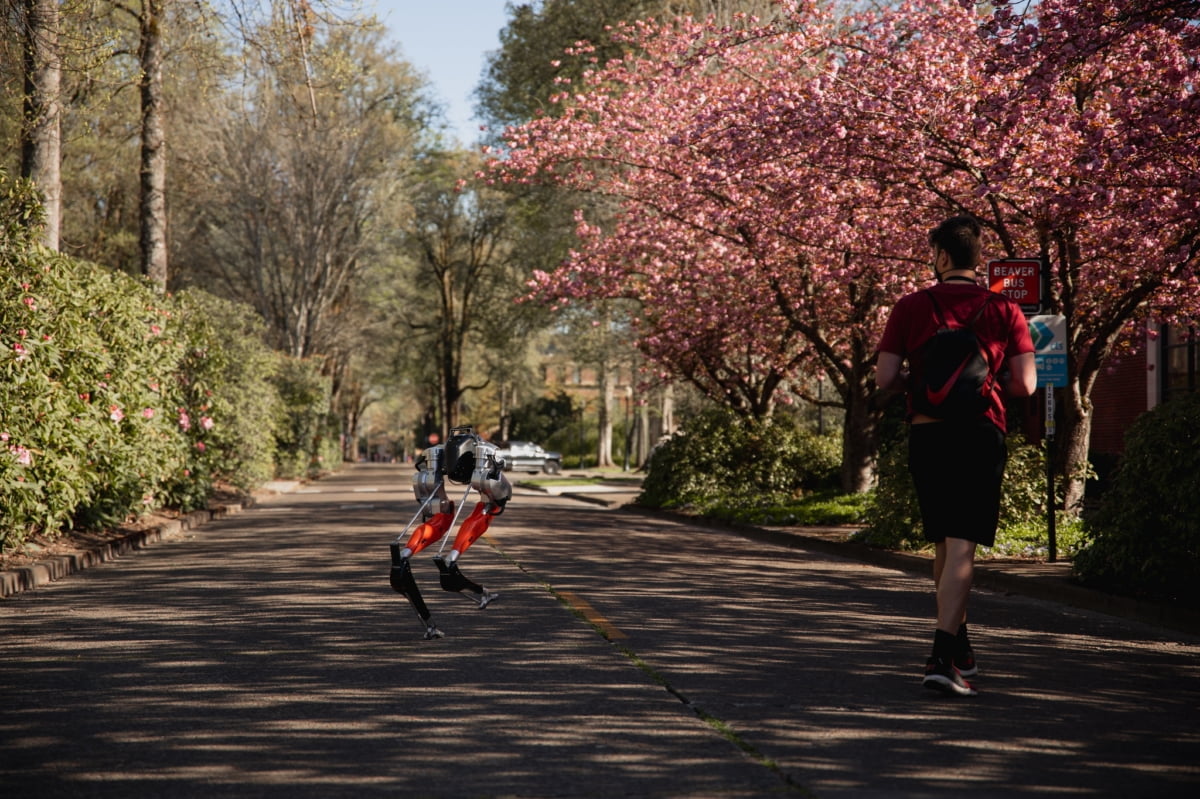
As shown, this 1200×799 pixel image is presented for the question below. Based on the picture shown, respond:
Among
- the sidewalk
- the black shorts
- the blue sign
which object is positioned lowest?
the sidewalk

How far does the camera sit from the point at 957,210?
16.6 m

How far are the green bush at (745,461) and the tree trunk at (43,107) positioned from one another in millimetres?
12847

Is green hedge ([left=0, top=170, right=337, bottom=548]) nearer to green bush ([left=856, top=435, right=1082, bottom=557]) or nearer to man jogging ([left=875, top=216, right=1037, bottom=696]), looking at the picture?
man jogging ([left=875, top=216, right=1037, bottom=696])

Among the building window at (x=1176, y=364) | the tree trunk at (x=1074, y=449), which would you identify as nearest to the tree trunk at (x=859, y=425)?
the building window at (x=1176, y=364)

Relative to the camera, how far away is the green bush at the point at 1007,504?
15.2 meters

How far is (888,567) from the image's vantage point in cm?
1469

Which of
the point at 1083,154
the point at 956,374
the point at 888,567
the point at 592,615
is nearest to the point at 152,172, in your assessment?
the point at 888,567

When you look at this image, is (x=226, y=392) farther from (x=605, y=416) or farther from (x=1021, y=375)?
(x=605, y=416)

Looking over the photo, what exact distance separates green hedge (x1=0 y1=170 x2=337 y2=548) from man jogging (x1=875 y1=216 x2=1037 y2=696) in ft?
28.2

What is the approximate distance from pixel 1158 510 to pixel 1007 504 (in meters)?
5.30

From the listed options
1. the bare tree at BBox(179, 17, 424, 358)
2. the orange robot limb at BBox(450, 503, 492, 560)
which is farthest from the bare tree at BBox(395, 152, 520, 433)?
the orange robot limb at BBox(450, 503, 492, 560)

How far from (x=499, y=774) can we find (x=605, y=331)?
38.0 meters

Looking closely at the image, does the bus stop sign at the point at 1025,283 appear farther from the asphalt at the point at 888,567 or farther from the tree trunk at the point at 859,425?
the tree trunk at the point at 859,425

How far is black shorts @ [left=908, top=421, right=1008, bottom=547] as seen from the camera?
6.41 metres
